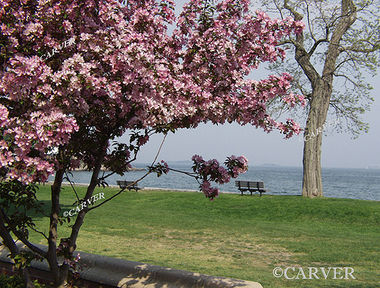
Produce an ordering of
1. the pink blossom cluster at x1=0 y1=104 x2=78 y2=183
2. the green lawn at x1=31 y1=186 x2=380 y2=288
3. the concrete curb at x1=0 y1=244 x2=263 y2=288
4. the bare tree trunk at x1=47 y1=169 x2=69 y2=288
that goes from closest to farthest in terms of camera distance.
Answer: the pink blossom cluster at x1=0 y1=104 x2=78 y2=183 → the concrete curb at x1=0 y1=244 x2=263 y2=288 → the bare tree trunk at x1=47 y1=169 x2=69 y2=288 → the green lawn at x1=31 y1=186 x2=380 y2=288

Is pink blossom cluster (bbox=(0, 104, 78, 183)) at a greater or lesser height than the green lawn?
greater

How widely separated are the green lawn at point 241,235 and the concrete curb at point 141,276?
88.1 inches

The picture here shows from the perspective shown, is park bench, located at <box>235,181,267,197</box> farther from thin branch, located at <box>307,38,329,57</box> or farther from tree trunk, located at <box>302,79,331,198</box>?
thin branch, located at <box>307,38,329,57</box>

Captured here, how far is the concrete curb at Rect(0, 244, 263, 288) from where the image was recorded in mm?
5176

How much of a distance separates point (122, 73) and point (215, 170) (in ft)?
6.39

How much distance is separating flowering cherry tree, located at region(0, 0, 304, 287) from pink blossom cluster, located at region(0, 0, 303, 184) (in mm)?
12

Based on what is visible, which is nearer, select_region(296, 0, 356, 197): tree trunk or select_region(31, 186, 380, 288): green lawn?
select_region(31, 186, 380, 288): green lawn

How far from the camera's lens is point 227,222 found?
51.0 ft

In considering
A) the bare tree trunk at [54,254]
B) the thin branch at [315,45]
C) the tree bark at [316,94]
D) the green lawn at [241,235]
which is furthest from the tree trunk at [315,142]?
the bare tree trunk at [54,254]

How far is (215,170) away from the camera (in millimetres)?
5523

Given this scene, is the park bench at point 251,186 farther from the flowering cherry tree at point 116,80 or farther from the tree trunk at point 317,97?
the flowering cherry tree at point 116,80

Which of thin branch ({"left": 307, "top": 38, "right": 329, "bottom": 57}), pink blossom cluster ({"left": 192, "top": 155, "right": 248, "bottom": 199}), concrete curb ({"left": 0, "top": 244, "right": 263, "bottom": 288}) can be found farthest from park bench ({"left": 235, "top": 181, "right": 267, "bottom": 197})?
pink blossom cluster ({"left": 192, "top": 155, "right": 248, "bottom": 199})

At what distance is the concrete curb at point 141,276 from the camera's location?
5.18 m

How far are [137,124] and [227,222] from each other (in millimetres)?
11288
